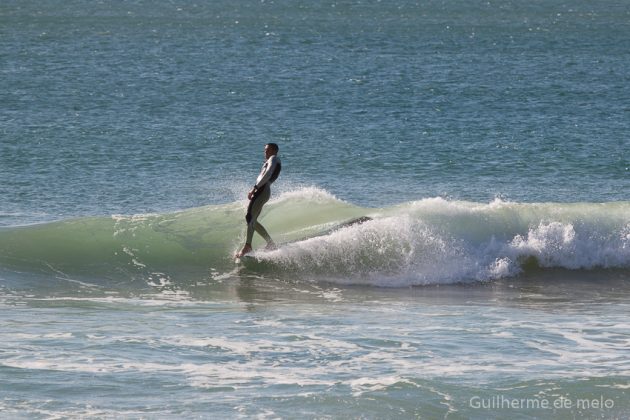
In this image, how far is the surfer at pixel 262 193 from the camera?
56.9 feet

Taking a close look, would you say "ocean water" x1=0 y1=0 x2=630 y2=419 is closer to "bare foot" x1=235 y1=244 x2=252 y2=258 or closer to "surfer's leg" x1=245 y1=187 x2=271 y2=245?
"bare foot" x1=235 y1=244 x2=252 y2=258

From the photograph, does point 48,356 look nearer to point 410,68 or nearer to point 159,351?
point 159,351

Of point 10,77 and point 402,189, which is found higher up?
point 10,77

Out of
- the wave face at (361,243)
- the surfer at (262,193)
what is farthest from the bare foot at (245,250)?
the wave face at (361,243)

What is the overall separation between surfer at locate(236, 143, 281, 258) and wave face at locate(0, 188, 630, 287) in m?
0.23

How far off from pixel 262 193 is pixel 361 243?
5.47ft

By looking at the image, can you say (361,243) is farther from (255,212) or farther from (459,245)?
(255,212)

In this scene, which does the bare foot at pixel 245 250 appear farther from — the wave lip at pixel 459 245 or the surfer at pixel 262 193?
the wave lip at pixel 459 245

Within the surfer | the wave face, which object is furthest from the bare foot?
the wave face

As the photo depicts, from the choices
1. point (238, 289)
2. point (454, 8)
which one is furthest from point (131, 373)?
point (454, 8)

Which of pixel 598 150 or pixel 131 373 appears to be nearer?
pixel 131 373

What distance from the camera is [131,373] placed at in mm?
11797

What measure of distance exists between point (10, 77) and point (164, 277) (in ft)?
85.0

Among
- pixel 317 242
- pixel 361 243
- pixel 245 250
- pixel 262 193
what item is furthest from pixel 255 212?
pixel 361 243
